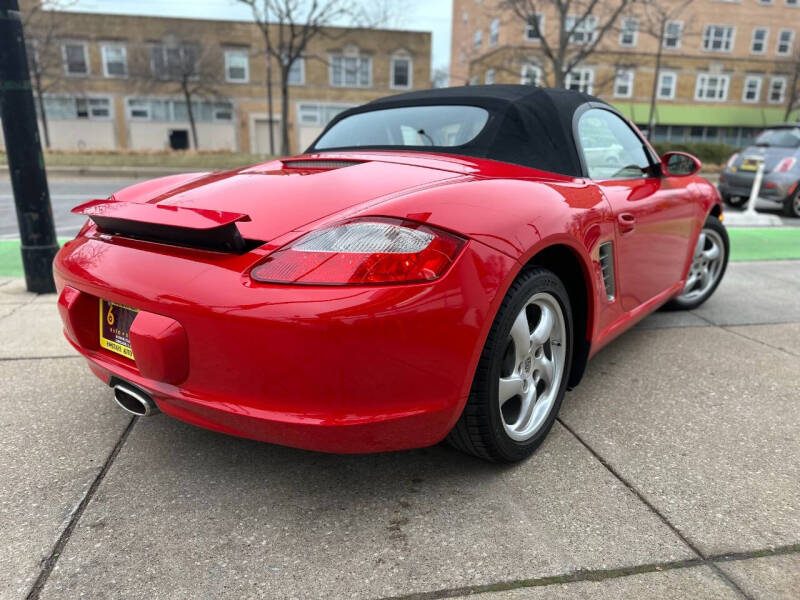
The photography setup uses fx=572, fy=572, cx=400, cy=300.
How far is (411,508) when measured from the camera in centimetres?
191

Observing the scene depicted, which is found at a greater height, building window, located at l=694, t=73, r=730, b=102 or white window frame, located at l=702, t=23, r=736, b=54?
white window frame, located at l=702, t=23, r=736, b=54

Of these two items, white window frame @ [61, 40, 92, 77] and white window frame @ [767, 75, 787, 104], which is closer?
white window frame @ [61, 40, 92, 77]

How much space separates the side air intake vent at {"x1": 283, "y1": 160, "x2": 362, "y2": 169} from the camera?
2320 millimetres

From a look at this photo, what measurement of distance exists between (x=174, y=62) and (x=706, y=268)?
1367 inches

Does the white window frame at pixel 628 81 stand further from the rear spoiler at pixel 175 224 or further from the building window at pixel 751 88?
the rear spoiler at pixel 175 224

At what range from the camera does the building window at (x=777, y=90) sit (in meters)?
42.0

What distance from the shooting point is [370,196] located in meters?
1.86

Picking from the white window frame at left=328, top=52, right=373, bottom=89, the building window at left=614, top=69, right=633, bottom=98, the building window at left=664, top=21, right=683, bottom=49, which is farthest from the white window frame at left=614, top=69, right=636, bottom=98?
the white window frame at left=328, top=52, right=373, bottom=89

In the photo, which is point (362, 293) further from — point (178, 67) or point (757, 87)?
point (757, 87)

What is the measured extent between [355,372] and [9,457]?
1550 millimetres

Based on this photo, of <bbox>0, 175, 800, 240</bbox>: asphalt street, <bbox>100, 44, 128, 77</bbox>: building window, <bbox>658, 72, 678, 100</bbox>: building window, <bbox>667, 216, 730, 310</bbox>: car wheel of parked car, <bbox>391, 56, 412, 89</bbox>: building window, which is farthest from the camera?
<bbox>658, 72, 678, 100</bbox>: building window

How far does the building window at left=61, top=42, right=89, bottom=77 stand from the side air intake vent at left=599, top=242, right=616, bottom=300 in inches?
1553

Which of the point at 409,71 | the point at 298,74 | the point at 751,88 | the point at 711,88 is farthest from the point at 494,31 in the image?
the point at 751,88

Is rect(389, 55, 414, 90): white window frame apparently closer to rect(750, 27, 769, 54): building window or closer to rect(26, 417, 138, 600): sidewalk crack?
rect(750, 27, 769, 54): building window
